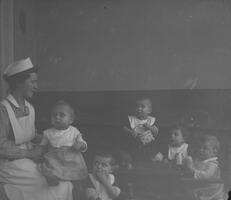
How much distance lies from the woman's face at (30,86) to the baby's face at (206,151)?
1.28 meters

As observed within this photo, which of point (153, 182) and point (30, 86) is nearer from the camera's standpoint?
point (153, 182)

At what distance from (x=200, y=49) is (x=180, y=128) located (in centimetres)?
60

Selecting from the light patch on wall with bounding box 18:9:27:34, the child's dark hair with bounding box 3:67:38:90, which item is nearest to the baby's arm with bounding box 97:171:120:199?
the child's dark hair with bounding box 3:67:38:90

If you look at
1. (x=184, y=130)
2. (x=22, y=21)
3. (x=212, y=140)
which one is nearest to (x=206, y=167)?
(x=212, y=140)

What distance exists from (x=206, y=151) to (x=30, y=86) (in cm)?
136

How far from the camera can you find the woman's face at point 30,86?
3734 millimetres

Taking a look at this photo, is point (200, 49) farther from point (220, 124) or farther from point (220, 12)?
point (220, 124)

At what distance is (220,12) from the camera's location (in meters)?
3.75

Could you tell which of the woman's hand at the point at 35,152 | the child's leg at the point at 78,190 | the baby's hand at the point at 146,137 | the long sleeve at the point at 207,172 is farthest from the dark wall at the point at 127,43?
the child's leg at the point at 78,190

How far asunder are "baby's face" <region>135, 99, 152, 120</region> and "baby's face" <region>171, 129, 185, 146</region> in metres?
0.23

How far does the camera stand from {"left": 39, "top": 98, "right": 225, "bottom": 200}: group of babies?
11.9ft

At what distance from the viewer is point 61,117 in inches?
145

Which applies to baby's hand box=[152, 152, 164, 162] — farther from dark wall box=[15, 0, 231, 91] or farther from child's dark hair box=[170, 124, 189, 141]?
dark wall box=[15, 0, 231, 91]

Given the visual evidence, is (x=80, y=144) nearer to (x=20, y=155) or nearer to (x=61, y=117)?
(x=61, y=117)
